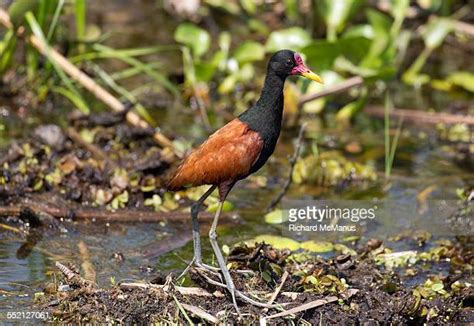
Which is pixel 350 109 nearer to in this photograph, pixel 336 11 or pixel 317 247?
pixel 336 11

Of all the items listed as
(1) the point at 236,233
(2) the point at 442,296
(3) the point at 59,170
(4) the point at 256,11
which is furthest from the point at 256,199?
(4) the point at 256,11

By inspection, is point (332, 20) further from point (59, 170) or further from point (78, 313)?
point (78, 313)

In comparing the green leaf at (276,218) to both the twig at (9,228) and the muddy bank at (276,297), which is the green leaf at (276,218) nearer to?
the muddy bank at (276,297)

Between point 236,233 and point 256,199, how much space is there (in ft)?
2.26

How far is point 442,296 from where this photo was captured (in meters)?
5.12

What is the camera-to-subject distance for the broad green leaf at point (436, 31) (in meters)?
9.41

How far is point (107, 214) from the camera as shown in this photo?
6.16 metres

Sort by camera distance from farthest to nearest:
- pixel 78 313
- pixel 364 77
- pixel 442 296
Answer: pixel 364 77
pixel 442 296
pixel 78 313

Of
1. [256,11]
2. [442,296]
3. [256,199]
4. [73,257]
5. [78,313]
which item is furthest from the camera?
[256,11]

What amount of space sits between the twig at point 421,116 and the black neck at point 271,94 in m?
3.84

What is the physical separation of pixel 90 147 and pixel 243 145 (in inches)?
103

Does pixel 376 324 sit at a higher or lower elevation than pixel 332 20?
lower

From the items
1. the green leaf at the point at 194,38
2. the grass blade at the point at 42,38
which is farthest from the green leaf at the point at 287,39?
the grass blade at the point at 42,38

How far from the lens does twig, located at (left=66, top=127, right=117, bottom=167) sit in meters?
6.95
